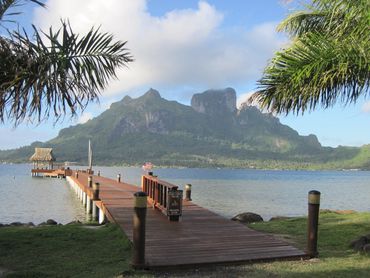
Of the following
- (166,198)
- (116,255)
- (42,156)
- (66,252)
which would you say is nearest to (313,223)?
(116,255)

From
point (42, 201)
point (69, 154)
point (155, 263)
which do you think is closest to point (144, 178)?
point (155, 263)

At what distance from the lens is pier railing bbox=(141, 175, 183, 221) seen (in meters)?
10.7

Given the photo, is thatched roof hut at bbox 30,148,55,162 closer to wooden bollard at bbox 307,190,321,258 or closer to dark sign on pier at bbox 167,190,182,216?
dark sign on pier at bbox 167,190,182,216

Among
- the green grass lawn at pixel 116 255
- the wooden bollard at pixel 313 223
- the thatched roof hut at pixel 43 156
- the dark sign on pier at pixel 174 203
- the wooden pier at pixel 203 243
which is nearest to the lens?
the green grass lawn at pixel 116 255

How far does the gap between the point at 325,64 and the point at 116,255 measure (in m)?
4.97

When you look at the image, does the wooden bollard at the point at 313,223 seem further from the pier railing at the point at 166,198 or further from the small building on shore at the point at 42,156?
the small building on shore at the point at 42,156

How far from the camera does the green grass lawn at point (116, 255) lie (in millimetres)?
6227

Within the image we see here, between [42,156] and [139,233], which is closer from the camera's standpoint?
[139,233]

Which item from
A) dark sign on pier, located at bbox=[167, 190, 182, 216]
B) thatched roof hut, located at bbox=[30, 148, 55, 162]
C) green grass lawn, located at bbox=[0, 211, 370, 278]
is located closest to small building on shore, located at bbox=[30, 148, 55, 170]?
thatched roof hut, located at bbox=[30, 148, 55, 162]

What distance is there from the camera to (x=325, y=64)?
7305 millimetres

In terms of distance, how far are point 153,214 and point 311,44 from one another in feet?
20.9

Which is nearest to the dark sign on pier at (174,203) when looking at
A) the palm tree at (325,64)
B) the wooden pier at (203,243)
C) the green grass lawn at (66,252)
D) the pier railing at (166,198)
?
the pier railing at (166,198)

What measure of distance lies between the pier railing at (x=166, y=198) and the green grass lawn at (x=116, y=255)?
140cm

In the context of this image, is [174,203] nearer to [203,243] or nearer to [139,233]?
[203,243]
